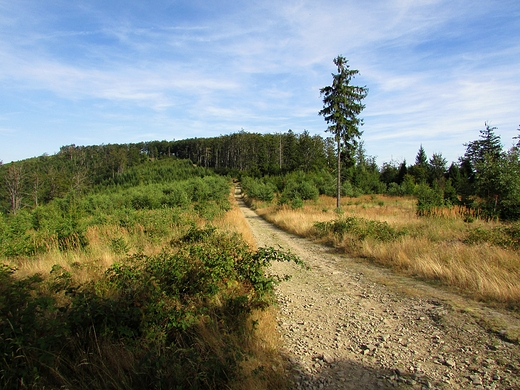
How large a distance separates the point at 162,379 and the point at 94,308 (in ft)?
4.22

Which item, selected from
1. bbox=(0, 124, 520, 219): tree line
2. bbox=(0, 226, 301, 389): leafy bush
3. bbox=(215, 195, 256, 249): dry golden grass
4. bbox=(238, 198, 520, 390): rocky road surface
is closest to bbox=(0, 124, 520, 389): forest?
bbox=(0, 226, 301, 389): leafy bush

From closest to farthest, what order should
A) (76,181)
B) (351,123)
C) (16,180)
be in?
(351,123) → (16,180) → (76,181)

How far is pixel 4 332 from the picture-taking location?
283cm

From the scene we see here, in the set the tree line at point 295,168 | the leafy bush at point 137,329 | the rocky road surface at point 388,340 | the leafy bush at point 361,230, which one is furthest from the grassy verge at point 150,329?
the tree line at point 295,168

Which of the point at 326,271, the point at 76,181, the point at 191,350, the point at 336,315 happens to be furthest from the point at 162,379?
the point at 76,181

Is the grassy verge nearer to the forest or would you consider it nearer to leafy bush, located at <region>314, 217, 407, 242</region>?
the forest

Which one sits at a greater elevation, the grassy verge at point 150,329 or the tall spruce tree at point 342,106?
the tall spruce tree at point 342,106

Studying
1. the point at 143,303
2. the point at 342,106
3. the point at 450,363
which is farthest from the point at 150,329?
the point at 342,106

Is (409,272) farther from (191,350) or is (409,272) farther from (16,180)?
(16,180)

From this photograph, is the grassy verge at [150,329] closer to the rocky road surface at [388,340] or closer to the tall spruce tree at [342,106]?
the rocky road surface at [388,340]

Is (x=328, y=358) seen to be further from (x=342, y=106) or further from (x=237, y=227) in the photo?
(x=342, y=106)

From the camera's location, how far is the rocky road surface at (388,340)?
297cm

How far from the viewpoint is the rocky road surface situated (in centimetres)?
297

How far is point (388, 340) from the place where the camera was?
3.76m
